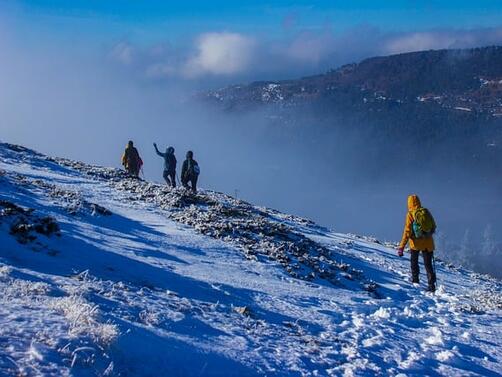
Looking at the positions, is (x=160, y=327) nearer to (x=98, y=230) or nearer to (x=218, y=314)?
(x=218, y=314)

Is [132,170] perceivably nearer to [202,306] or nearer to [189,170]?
[189,170]

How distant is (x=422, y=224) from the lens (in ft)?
48.2

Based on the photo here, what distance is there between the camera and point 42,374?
194 inches

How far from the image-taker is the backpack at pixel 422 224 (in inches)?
577

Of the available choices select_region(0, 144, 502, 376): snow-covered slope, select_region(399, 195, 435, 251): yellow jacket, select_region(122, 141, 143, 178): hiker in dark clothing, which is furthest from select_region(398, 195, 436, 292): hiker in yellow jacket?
select_region(122, 141, 143, 178): hiker in dark clothing

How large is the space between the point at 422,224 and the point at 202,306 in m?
8.29

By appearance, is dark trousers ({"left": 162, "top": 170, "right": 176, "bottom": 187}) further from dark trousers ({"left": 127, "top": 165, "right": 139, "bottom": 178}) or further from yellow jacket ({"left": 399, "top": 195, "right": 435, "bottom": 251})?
yellow jacket ({"left": 399, "top": 195, "right": 435, "bottom": 251})

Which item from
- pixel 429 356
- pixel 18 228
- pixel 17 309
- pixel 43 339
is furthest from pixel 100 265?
pixel 429 356

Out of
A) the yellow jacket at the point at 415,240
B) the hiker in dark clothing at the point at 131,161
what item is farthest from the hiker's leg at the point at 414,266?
the hiker in dark clothing at the point at 131,161

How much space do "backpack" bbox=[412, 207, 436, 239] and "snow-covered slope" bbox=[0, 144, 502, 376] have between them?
63.9 inches

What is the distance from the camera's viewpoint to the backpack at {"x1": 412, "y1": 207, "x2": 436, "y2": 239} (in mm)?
14664

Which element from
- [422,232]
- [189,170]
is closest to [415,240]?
[422,232]

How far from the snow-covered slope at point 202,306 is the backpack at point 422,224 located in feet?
5.32

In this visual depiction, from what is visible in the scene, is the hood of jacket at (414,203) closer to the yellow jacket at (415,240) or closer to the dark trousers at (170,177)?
the yellow jacket at (415,240)
